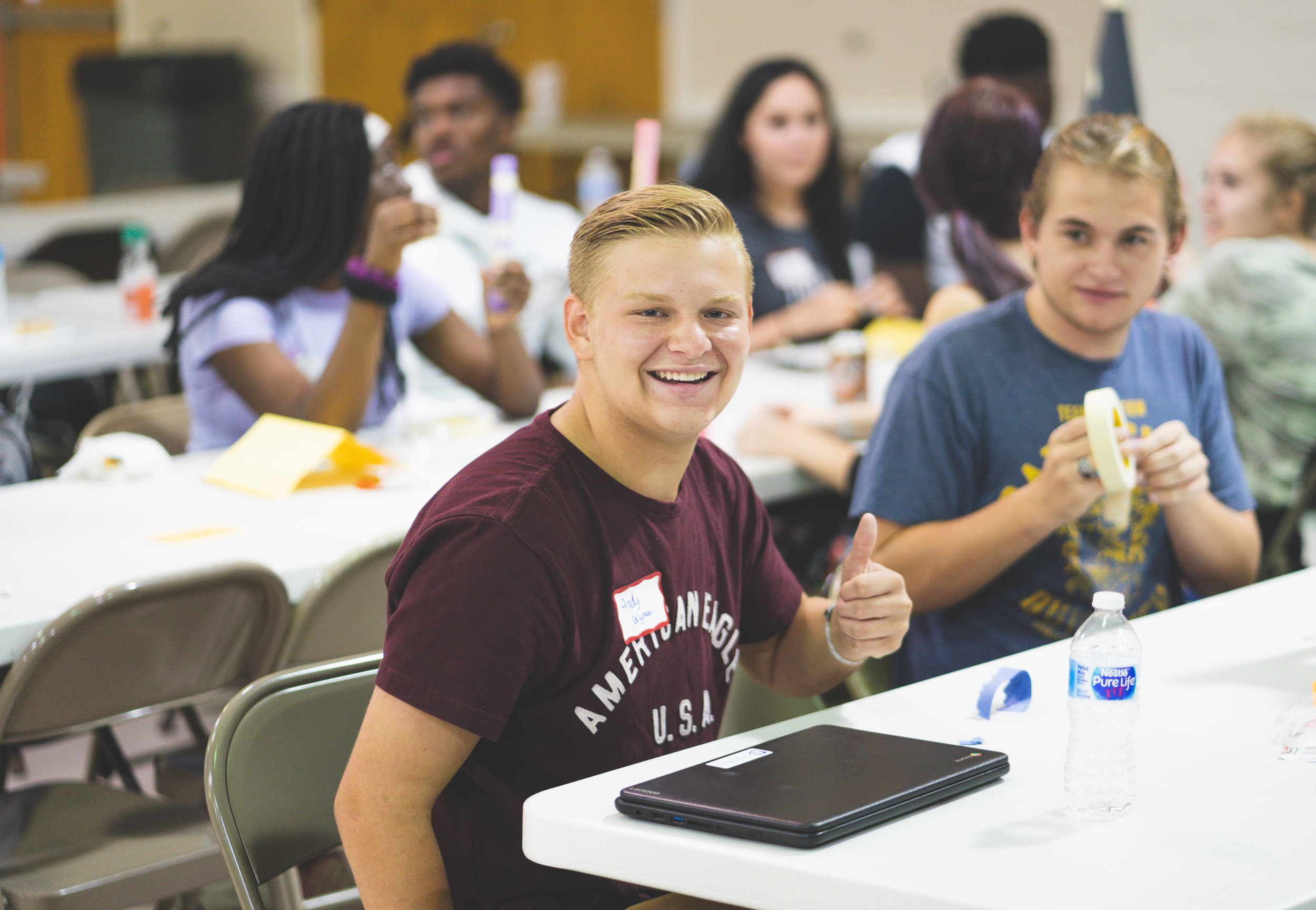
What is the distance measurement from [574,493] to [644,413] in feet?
0.33

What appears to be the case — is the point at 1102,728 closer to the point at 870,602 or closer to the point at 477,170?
the point at 870,602

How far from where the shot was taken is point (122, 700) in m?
1.81

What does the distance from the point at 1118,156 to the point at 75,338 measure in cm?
280

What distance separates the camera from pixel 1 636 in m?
1.74

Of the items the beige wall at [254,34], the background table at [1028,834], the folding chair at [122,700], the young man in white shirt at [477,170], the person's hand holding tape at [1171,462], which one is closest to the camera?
the background table at [1028,834]

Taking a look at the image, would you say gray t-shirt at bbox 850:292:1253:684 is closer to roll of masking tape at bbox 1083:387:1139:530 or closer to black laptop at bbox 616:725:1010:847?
roll of masking tape at bbox 1083:387:1139:530

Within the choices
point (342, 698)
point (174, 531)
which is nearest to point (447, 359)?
point (174, 531)

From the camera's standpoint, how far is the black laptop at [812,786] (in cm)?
112

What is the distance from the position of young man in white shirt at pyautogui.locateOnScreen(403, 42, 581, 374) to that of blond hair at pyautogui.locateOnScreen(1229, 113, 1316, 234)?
5.56 feet

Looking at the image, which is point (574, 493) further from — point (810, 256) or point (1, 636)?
point (810, 256)

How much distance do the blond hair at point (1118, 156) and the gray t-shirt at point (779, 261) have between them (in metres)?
1.63

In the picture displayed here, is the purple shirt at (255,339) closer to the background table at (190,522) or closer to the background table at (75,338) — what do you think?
the background table at (190,522)

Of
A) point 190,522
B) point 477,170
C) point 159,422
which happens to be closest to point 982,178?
point 190,522

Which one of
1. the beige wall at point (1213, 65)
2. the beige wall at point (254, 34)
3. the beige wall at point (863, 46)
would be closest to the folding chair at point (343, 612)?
the beige wall at point (1213, 65)
